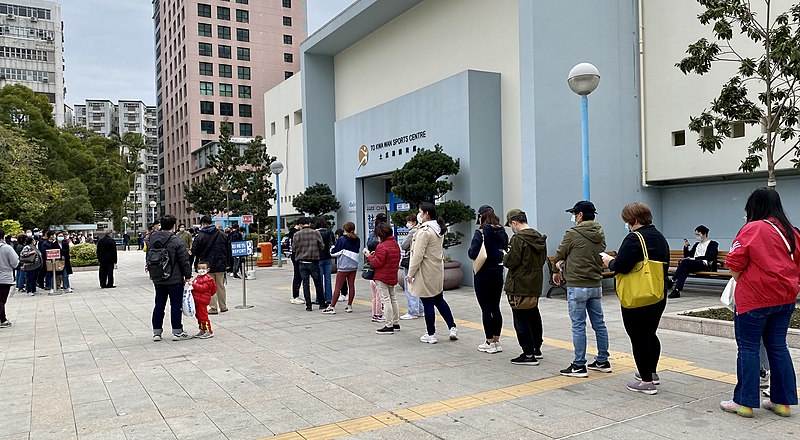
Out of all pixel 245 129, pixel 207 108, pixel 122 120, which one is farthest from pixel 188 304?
pixel 122 120

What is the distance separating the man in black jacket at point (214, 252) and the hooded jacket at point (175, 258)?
194 centimetres

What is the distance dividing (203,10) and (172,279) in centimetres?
6511

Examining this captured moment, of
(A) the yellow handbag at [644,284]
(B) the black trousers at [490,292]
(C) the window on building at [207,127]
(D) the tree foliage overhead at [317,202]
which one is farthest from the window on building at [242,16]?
(A) the yellow handbag at [644,284]

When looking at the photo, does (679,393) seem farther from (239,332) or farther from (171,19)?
(171,19)

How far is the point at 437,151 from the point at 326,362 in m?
8.67

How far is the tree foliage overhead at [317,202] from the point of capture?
69.5ft

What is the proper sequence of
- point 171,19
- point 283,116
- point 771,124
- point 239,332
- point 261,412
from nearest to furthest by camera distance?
point 261,412 < point 771,124 < point 239,332 < point 283,116 < point 171,19

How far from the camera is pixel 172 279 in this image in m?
8.82

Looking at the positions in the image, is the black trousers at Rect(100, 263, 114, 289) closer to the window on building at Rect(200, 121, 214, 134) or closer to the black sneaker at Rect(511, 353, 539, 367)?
the black sneaker at Rect(511, 353, 539, 367)

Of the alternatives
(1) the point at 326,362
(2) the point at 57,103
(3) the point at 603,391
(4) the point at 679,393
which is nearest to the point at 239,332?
(1) the point at 326,362

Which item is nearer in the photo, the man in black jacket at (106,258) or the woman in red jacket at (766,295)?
the woman in red jacket at (766,295)

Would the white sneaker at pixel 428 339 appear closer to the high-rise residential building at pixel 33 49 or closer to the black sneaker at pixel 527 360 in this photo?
the black sneaker at pixel 527 360

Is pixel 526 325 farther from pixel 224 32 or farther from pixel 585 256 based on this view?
pixel 224 32

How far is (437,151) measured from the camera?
15062mm
